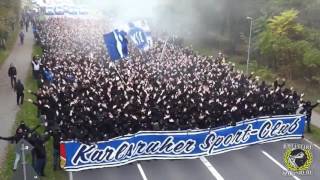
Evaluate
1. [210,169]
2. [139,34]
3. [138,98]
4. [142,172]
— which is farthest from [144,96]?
[139,34]

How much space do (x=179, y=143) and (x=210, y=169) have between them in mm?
1153

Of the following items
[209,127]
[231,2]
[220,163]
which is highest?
Answer: [231,2]

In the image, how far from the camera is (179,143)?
1473cm

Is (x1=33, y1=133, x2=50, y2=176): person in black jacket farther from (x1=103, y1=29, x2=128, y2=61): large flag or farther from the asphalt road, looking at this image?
(x1=103, y1=29, x2=128, y2=61): large flag

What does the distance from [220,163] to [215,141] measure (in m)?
0.76

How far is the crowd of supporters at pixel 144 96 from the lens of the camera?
13836 millimetres

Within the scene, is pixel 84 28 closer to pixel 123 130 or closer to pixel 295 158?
pixel 123 130

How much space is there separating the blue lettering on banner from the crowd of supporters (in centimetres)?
25

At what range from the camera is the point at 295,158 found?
11938mm

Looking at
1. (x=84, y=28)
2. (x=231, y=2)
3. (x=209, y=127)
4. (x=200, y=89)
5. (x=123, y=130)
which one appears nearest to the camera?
(x=123, y=130)

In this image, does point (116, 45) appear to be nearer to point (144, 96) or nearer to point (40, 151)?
point (144, 96)

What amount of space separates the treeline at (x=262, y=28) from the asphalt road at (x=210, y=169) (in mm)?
13366

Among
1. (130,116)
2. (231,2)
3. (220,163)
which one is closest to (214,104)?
(220,163)

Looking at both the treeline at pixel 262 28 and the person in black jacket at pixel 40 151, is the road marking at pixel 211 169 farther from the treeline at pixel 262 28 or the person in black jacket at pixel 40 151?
the treeline at pixel 262 28
